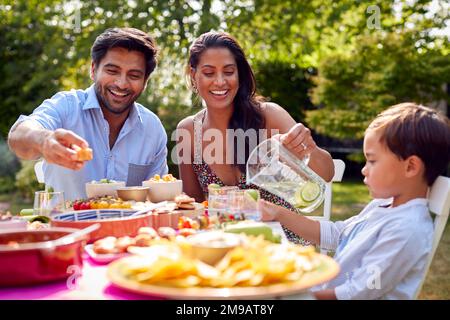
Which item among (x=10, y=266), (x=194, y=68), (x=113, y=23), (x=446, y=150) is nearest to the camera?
(x=10, y=266)

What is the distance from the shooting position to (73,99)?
3.78m

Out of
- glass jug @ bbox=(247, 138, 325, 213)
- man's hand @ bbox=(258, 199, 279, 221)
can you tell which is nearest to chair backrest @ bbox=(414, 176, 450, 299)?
glass jug @ bbox=(247, 138, 325, 213)

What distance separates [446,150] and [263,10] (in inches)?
350

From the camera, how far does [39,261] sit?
1.51 metres

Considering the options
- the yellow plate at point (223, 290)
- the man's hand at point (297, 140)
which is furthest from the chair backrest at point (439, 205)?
the yellow plate at point (223, 290)

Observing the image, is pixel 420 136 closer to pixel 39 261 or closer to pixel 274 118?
pixel 39 261

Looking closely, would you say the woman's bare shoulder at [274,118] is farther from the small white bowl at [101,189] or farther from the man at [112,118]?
the small white bowl at [101,189]

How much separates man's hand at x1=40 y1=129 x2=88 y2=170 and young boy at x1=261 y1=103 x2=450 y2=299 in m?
1.03

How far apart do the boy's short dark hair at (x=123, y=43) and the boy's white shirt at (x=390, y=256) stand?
6.95 feet

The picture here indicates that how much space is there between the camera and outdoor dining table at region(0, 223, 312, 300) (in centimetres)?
146

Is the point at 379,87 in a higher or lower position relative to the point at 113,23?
lower

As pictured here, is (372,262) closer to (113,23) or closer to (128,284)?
(128,284)

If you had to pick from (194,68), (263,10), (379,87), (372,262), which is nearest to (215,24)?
(263,10)

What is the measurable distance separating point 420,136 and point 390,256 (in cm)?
50
